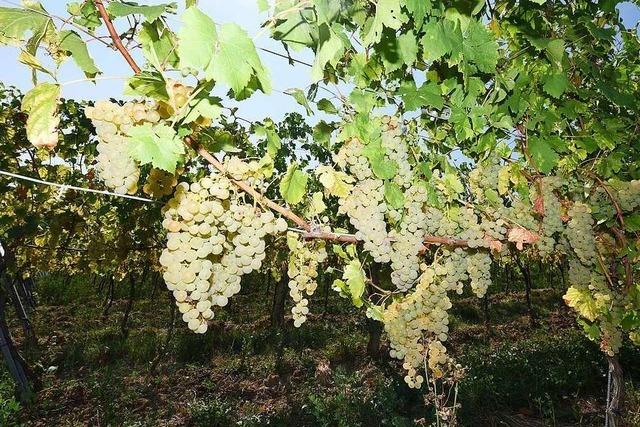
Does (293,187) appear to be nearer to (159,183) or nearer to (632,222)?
(159,183)

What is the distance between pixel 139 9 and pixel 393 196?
1295 mm

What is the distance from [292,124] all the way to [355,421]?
5300mm

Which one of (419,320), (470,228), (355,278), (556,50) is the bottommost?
(419,320)

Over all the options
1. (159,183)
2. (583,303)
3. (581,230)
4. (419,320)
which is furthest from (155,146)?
(583,303)

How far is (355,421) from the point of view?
15.4 ft

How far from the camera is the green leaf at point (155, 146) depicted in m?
1.01

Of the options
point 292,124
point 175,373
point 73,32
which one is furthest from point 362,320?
point 73,32

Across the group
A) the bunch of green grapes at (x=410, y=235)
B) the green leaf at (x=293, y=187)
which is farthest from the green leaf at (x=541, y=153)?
the green leaf at (x=293, y=187)

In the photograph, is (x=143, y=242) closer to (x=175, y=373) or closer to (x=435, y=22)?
(x=175, y=373)

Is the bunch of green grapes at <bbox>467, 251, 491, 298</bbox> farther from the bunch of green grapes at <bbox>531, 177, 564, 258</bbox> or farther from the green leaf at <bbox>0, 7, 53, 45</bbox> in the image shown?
the green leaf at <bbox>0, 7, 53, 45</bbox>

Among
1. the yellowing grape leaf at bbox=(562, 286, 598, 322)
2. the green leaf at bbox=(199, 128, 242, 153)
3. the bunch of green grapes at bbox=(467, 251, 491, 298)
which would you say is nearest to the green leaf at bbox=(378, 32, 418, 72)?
the green leaf at bbox=(199, 128, 242, 153)

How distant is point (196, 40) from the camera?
86cm

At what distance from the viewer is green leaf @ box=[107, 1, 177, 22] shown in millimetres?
996

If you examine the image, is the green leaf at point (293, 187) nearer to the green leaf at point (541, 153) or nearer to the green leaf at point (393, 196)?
the green leaf at point (393, 196)
